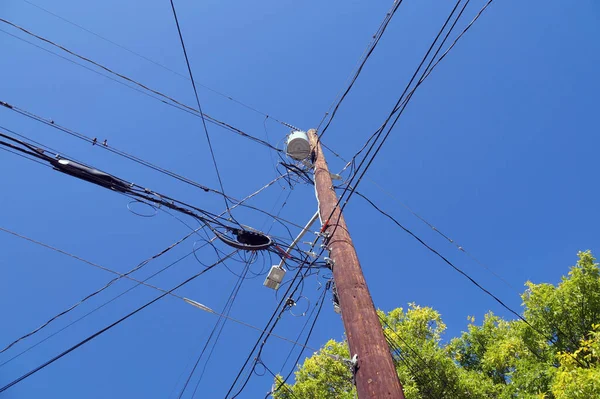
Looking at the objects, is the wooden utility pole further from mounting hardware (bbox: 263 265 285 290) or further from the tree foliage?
the tree foliage

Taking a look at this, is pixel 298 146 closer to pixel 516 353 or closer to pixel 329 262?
pixel 329 262

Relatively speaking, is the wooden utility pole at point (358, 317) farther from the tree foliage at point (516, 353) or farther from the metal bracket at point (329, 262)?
the tree foliage at point (516, 353)

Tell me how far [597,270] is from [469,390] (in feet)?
13.2

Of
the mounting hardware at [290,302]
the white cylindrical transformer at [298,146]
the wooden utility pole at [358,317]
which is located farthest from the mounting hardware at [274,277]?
the white cylindrical transformer at [298,146]

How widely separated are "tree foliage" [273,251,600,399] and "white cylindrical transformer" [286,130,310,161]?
3903mm

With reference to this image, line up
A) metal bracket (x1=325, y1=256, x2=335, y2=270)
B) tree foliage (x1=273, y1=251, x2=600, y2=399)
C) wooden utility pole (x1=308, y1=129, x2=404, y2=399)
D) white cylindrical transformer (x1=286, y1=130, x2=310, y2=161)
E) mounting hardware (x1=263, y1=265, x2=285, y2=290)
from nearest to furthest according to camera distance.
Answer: wooden utility pole (x1=308, y1=129, x2=404, y2=399), metal bracket (x1=325, y1=256, x2=335, y2=270), mounting hardware (x1=263, y1=265, x2=285, y2=290), white cylindrical transformer (x1=286, y1=130, x2=310, y2=161), tree foliage (x1=273, y1=251, x2=600, y2=399)

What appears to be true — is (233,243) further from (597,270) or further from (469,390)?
(597,270)

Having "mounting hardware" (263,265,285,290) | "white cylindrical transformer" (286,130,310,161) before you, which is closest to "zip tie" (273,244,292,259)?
"mounting hardware" (263,265,285,290)

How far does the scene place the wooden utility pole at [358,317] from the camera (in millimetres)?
3049

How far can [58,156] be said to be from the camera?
3758 mm

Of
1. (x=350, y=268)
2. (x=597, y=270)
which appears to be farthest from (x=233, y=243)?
(x=597, y=270)

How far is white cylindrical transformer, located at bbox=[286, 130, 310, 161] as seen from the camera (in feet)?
22.7

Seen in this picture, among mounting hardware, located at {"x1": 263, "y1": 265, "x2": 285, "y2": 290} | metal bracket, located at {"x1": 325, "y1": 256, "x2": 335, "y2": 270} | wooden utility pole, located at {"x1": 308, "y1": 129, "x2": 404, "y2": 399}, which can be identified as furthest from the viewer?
mounting hardware, located at {"x1": 263, "y1": 265, "x2": 285, "y2": 290}

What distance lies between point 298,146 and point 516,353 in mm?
7419
